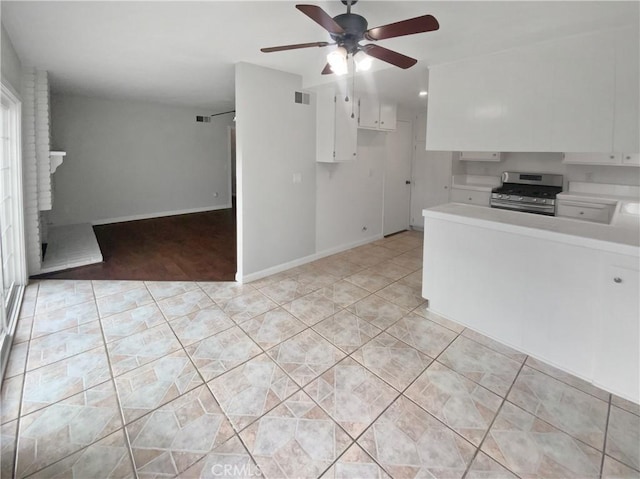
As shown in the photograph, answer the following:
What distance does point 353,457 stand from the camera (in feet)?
5.51

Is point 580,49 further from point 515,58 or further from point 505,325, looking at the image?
point 505,325

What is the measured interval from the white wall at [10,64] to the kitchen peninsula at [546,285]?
386cm

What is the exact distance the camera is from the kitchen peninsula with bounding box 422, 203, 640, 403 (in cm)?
205

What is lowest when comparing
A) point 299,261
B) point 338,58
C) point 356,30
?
point 299,261

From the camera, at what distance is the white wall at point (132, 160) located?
617 centimetres

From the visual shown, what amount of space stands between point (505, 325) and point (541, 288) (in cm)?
43

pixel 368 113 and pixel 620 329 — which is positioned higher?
pixel 368 113

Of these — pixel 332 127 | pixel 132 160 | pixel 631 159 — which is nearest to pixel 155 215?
pixel 132 160

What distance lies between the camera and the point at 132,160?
22.7 feet

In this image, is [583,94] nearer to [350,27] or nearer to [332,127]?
[350,27]

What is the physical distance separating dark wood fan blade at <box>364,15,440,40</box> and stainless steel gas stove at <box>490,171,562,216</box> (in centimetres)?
367

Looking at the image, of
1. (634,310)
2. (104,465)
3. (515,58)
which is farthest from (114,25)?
(634,310)

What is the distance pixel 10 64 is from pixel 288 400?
3.83 metres

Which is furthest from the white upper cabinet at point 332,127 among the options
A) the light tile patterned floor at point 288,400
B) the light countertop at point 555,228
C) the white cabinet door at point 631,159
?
the white cabinet door at point 631,159
